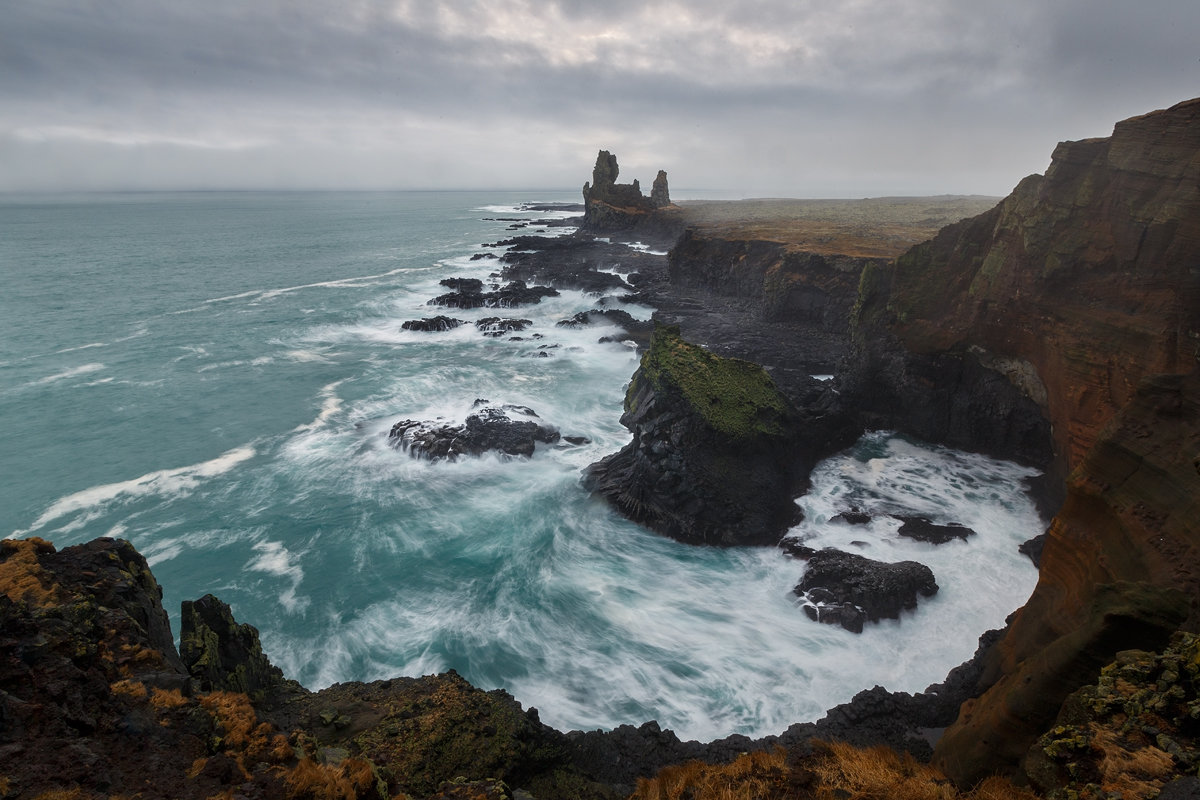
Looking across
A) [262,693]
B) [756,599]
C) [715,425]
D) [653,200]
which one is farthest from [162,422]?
[653,200]

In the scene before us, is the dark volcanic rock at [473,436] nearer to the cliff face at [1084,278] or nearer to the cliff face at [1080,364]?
the cliff face at [1080,364]

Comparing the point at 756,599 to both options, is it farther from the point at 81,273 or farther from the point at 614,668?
the point at 81,273

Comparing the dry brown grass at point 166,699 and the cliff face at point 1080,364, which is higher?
the cliff face at point 1080,364

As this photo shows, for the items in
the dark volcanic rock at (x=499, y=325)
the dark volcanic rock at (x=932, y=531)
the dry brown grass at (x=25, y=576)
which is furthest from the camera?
the dark volcanic rock at (x=499, y=325)

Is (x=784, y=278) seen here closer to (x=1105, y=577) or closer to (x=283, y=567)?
(x=1105, y=577)

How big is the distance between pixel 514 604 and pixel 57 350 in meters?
51.0

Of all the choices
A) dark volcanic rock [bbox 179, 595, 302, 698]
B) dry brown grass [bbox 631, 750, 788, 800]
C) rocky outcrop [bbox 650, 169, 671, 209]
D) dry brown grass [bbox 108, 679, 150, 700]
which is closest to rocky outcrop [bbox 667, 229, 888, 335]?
dry brown grass [bbox 631, 750, 788, 800]

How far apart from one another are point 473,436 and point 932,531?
2124 cm

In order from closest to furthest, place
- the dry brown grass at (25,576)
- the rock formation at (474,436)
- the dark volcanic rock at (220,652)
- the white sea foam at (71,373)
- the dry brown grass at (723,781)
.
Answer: the dry brown grass at (25,576) < the dry brown grass at (723,781) < the dark volcanic rock at (220,652) < the rock formation at (474,436) < the white sea foam at (71,373)

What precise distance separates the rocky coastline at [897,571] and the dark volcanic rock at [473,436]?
0.34m

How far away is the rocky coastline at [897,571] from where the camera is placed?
698 centimetres

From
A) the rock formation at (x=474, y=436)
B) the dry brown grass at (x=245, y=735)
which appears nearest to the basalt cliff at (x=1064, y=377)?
the rock formation at (x=474, y=436)

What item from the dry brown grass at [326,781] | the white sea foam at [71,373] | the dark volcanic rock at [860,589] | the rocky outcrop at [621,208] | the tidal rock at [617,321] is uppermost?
the rocky outcrop at [621,208]

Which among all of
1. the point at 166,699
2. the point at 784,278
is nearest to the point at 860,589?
the point at 166,699
